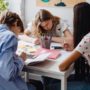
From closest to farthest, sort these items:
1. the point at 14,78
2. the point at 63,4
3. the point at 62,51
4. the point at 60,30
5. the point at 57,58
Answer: the point at 14,78 → the point at 57,58 → the point at 62,51 → the point at 60,30 → the point at 63,4

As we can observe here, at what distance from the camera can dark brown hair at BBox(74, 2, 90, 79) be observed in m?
1.82

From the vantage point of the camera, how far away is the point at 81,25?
6.07ft

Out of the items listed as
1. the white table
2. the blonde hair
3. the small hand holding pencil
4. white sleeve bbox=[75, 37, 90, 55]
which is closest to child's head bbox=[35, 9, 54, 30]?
the blonde hair

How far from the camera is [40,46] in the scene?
2.24 metres

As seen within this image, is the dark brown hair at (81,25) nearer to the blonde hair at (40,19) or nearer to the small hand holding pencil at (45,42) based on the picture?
the small hand holding pencil at (45,42)

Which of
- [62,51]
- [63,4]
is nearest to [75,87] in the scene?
[62,51]

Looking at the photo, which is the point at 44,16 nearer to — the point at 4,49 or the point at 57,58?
the point at 57,58

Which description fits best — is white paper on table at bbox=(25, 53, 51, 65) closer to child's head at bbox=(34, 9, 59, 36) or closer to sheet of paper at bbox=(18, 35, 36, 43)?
sheet of paper at bbox=(18, 35, 36, 43)

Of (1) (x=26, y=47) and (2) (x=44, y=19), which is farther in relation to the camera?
(2) (x=44, y=19)

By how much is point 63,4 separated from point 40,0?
1.14ft

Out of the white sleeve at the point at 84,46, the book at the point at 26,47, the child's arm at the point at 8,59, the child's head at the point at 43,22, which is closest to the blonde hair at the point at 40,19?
the child's head at the point at 43,22

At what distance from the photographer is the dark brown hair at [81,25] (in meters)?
1.82

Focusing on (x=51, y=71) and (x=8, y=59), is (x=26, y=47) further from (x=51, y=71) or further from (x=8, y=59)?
(x=8, y=59)

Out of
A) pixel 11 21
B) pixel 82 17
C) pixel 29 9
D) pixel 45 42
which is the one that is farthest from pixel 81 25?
pixel 29 9
